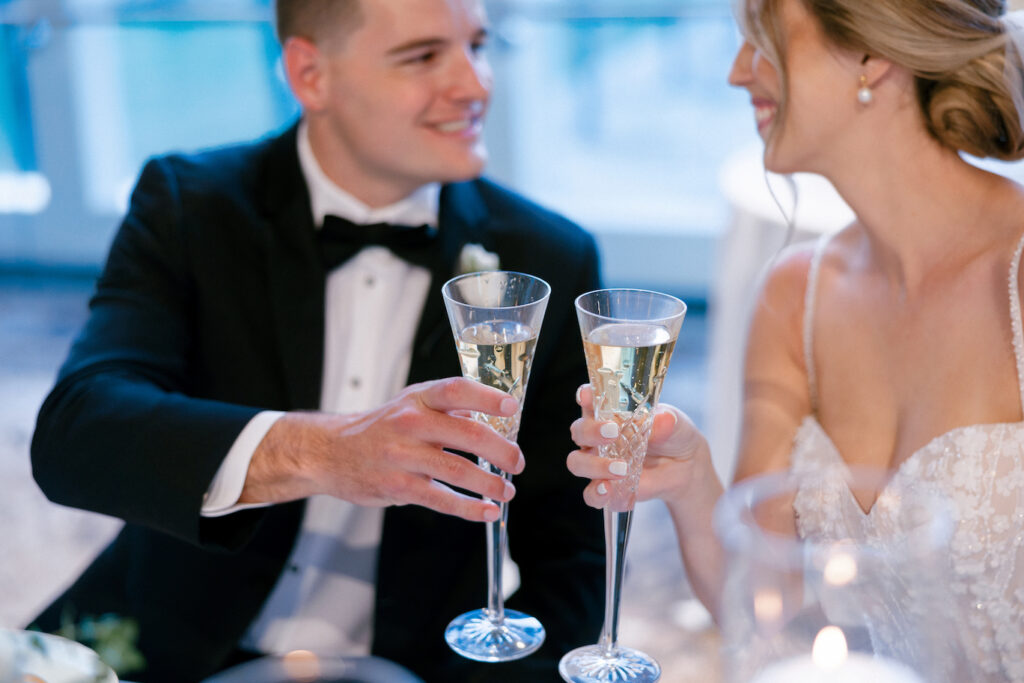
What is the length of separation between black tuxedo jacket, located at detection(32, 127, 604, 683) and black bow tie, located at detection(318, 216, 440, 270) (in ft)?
0.12

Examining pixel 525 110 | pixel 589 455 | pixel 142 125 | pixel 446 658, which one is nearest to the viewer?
pixel 589 455

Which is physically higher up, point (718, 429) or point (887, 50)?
point (887, 50)

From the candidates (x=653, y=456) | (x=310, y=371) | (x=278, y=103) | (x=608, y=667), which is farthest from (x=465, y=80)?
(x=278, y=103)

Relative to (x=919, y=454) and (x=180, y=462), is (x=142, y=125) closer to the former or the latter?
(x=180, y=462)

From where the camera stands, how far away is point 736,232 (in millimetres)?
3191

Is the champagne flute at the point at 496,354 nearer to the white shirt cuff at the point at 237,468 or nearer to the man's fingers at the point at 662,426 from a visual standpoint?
the man's fingers at the point at 662,426

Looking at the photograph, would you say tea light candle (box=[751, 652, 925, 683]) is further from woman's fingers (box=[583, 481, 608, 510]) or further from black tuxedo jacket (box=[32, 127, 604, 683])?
black tuxedo jacket (box=[32, 127, 604, 683])

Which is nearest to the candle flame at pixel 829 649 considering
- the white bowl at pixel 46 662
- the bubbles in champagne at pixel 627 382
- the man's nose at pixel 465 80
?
the bubbles in champagne at pixel 627 382

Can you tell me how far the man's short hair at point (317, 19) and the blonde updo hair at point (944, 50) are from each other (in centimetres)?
84

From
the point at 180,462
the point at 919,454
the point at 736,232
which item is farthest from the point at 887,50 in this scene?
the point at 736,232

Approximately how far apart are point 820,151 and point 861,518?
3.02ft

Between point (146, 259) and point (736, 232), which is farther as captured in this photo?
point (736, 232)

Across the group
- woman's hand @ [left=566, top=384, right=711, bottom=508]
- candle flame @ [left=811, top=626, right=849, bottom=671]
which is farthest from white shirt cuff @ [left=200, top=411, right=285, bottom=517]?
candle flame @ [left=811, top=626, right=849, bottom=671]

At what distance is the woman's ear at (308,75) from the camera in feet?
7.57
